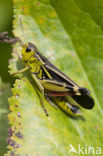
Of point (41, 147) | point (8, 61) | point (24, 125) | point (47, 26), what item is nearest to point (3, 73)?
point (8, 61)

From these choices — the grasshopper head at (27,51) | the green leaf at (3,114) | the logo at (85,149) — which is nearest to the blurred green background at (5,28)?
the green leaf at (3,114)

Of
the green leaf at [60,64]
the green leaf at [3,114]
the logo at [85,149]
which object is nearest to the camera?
the green leaf at [60,64]

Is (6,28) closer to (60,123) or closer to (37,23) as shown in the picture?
(37,23)

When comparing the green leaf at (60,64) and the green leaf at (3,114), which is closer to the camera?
the green leaf at (60,64)

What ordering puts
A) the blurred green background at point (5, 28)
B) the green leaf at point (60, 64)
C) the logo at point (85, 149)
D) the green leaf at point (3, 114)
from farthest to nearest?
the blurred green background at point (5, 28), the green leaf at point (3, 114), the logo at point (85, 149), the green leaf at point (60, 64)

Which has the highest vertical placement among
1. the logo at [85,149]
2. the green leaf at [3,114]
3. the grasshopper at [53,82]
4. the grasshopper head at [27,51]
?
the grasshopper head at [27,51]

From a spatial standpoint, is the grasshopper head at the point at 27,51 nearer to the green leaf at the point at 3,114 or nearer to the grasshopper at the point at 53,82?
the grasshopper at the point at 53,82

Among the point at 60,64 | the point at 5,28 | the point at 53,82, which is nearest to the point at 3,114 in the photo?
the point at 53,82

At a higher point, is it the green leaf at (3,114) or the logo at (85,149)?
the green leaf at (3,114)
